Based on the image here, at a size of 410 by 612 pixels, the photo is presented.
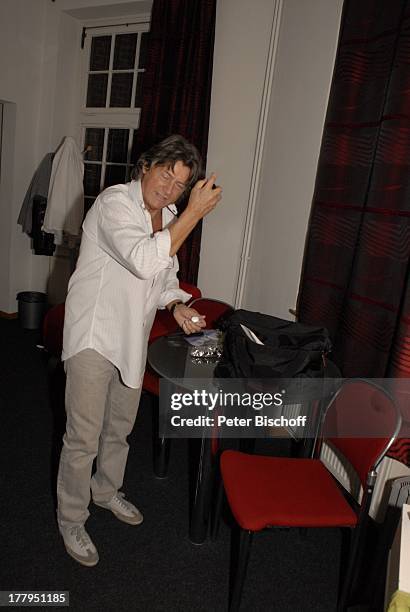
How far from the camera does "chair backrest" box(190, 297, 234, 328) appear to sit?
269 centimetres

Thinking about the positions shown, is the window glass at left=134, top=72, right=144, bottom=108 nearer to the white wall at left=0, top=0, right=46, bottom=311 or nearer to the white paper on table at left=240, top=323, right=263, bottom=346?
the white wall at left=0, top=0, right=46, bottom=311

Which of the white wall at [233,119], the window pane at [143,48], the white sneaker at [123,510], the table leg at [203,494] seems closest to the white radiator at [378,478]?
the table leg at [203,494]

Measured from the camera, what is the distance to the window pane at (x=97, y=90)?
13.8 ft

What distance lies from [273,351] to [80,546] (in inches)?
39.4

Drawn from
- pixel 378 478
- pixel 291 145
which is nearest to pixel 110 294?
pixel 378 478

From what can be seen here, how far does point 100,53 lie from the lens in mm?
4184

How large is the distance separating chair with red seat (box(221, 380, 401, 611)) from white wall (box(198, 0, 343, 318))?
1.27 metres

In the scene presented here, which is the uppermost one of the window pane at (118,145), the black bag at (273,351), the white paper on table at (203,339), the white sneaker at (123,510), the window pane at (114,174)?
the window pane at (118,145)

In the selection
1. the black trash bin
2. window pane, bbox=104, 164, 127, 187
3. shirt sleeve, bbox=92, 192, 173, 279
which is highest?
window pane, bbox=104, 164, 127, 187

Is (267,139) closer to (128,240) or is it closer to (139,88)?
(139,88)

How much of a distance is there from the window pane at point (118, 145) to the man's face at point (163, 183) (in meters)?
2.83

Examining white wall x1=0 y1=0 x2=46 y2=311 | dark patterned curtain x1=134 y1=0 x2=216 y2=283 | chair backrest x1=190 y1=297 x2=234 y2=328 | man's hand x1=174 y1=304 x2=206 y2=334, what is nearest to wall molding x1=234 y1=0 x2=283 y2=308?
dark patterned curtain x1=134 y1=0 x2=216 y2=283

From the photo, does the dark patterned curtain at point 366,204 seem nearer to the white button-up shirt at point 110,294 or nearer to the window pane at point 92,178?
the white button-up shirt at point 110,294

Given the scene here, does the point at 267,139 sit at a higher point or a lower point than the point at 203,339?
higher
